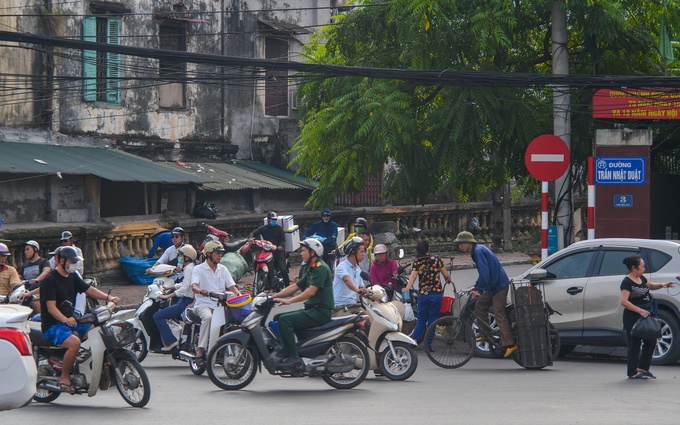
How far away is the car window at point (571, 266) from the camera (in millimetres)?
14555

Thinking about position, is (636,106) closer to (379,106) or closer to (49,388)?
(379,106)

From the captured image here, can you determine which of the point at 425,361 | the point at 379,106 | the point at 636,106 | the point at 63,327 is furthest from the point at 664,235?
the point at 63,327

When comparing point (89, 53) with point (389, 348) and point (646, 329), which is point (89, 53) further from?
point (646, 329)

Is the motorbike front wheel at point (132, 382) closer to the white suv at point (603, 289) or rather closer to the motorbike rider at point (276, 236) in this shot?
the white suv at point (603, 289)

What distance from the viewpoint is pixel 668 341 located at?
1384cm

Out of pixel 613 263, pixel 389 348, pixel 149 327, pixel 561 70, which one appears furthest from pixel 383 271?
pixel 561 70

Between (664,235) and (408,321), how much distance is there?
8.82 m

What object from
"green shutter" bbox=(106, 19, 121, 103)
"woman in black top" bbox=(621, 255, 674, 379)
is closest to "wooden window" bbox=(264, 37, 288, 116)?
"green shutter" bbox=(106, 19, 121, 103)

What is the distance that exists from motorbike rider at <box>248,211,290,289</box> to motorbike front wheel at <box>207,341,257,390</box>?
389 inches

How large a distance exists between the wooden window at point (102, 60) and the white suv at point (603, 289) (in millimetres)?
15542

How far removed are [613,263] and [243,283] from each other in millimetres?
10657

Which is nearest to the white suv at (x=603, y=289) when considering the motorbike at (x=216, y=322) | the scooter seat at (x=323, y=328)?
the scooter seat at (x=323, y=328)

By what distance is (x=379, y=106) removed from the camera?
17719 mm

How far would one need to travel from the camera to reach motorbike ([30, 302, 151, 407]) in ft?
33.7
